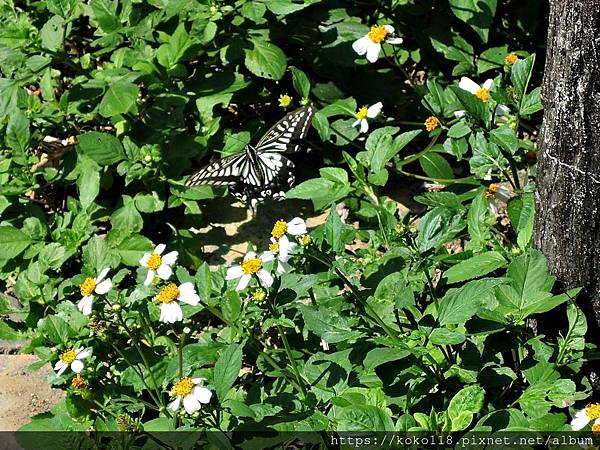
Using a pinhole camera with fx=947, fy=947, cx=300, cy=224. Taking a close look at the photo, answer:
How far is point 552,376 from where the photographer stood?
2646mm

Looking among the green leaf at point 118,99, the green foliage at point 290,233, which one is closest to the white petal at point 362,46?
the green foliage at point 290,233

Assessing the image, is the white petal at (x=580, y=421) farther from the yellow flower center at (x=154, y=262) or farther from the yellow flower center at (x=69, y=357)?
the yellow flower center at (x=69, y=357)

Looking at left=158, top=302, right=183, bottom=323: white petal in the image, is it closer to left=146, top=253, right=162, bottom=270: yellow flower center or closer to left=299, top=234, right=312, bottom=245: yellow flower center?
left=146, top=253, right=162, bottom=270: yellow flower center

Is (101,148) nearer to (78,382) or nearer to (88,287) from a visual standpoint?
(88,287)

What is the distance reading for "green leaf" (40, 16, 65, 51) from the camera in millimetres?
3955

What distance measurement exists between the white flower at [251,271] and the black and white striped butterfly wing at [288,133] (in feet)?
3.60

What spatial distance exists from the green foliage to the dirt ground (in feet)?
0.84

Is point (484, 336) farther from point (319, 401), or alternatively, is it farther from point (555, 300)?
point (319, 401)

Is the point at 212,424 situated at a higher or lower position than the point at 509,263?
lower

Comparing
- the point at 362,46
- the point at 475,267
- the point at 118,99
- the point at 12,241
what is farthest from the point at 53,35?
the point at 475,267

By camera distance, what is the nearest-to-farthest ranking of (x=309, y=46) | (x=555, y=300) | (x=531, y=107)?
1. (x=555, y=300)
2. (x=531, y=107)
3. (x=309, y=46)

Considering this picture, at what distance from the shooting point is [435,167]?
363cm

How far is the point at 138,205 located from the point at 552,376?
1.93 m

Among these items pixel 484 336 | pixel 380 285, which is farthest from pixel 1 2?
pixel 484 336
